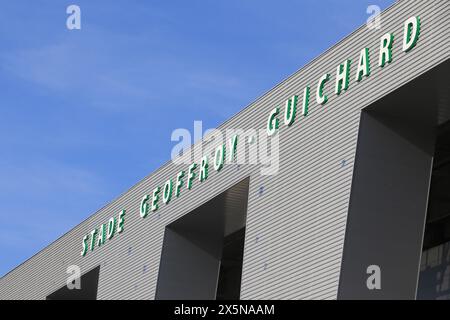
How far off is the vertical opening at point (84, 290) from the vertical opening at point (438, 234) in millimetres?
18631

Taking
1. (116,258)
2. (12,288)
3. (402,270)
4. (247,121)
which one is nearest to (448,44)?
(402,270)

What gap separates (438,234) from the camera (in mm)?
35031

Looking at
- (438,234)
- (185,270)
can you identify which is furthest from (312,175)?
(185,270)

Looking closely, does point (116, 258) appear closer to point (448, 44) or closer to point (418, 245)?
point (418, 245)

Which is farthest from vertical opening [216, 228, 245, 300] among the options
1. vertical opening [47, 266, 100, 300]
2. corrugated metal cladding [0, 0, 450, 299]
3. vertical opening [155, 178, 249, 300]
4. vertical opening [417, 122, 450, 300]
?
vertical opening [417, 122, 450, 300]

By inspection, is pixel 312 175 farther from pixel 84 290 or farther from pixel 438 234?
pixel 84 290

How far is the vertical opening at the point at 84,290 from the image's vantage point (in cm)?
4878

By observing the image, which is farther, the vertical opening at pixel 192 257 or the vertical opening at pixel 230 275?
the vertical opening at pixel 230 275

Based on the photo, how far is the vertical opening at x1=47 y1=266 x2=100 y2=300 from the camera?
48781 millimetres

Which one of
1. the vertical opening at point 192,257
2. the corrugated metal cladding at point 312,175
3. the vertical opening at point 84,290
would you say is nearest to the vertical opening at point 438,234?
the corrugated metal cladding at point 312,175

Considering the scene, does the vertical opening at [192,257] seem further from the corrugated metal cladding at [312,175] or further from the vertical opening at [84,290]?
the vertical opening at [84,290]

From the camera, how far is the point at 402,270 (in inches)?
1175

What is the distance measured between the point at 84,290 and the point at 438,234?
22.0m

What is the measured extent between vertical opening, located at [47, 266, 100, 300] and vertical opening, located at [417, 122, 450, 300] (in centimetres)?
1863
